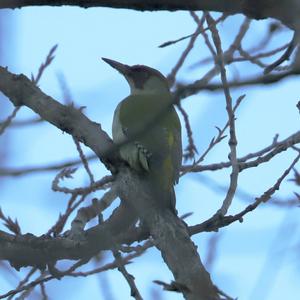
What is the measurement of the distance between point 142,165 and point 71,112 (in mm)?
1456

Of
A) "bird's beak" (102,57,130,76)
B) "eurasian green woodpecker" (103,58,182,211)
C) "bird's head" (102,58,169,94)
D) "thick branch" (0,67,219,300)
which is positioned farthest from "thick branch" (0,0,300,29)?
"bird's head" (102,58,169,94)

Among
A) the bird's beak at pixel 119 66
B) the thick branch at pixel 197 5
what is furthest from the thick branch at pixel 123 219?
the bird's beak at pixel 119 66

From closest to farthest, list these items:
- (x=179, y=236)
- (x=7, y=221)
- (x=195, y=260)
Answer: (x=195, y=260)
(x=179, y=236)
(x=7, y=221)

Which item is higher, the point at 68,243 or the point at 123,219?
the point at 123,219

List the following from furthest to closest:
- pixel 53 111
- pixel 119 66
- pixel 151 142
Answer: pixel 119 66 < pixel 151 142 < pixel 53 111

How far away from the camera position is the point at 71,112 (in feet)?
13.5

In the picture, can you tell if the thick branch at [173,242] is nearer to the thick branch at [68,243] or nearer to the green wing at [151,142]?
the thick branch at [68,243]

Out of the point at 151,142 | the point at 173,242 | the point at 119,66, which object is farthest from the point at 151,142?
the point at 173,242

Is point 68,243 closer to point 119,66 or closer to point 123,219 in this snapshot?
point 123,219

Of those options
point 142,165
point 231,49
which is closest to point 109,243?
point 142,165

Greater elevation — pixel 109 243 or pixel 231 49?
pixel 231 49

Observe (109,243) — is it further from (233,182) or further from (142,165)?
(142,165)

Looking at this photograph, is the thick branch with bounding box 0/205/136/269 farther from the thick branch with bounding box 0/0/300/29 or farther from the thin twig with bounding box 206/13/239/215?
the thick branch with bounding box 0/0/300/29

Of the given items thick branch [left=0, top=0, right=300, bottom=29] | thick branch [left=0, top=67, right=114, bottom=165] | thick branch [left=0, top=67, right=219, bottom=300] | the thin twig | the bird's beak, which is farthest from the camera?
the bird's beak
